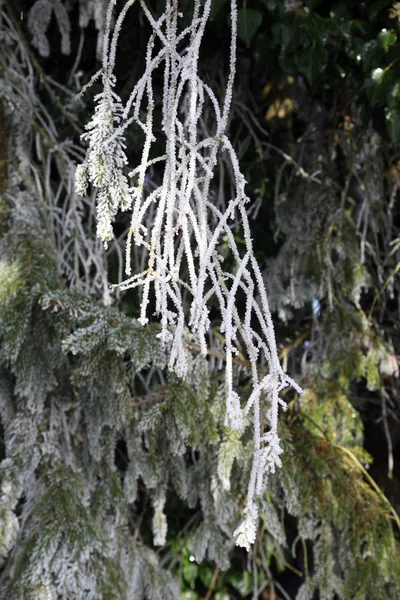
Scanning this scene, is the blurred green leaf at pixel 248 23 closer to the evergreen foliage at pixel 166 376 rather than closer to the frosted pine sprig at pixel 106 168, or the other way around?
the evergreen foliage at pixel 166 376

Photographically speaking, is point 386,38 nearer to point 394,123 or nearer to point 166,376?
point 394,123

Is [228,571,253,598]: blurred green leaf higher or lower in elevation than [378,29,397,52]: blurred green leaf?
lower

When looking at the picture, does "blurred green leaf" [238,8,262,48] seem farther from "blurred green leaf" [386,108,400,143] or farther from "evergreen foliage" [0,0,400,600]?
"blurred green leaf" [386,108,400,143]

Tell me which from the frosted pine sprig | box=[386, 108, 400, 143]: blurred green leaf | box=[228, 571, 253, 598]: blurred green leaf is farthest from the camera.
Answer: box=[228, 571, 253, 598]: blurred green leaf

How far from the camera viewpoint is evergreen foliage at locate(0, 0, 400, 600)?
125 centimetres

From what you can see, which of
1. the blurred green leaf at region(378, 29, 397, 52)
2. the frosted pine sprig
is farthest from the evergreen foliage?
the blurred green leaf at region(378, 29, 397, 52)

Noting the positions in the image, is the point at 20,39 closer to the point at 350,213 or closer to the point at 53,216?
the point at 53,216

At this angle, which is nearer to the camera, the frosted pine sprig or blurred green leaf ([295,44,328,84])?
the frosted pine sprig

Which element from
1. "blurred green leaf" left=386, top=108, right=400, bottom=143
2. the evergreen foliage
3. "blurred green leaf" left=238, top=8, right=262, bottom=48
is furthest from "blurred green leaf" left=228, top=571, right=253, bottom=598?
"blurred green leaf" left=238, top=8, right=262, bottom=48

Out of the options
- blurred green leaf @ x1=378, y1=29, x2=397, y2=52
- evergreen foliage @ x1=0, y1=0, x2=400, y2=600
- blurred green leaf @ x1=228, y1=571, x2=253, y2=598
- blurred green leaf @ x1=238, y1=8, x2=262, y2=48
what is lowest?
blurred green leaf @ x1=228, y1=571, x2=253, y2=598

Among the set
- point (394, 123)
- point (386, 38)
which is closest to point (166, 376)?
point (394, 123)

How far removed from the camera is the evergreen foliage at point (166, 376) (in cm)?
125

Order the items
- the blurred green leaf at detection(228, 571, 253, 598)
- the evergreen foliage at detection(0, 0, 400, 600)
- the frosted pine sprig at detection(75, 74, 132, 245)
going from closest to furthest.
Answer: the frosted pine sprig at detection(75, 74, 132, 245) → the evergreen foliage at detection(0, 0, 400, 600) → the blurred green leaf at detection(228, 571, 253, 598)

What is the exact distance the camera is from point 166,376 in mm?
1611
